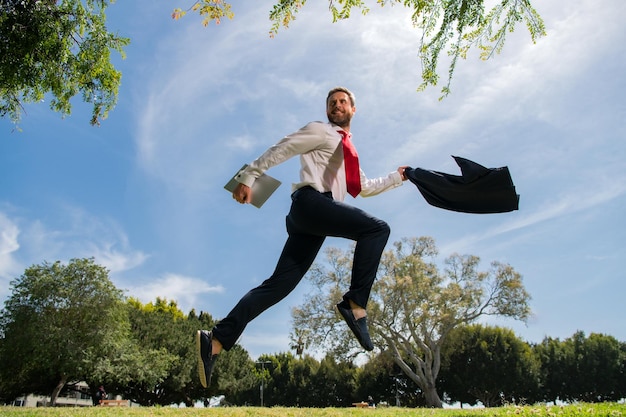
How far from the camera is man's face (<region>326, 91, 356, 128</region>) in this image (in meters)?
3.71

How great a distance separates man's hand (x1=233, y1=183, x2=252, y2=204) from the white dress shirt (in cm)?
3

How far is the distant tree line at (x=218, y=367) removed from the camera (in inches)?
1143

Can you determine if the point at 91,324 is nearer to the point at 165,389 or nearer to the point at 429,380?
the point at 165,389

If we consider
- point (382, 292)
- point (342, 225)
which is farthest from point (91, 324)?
point (342, 225)

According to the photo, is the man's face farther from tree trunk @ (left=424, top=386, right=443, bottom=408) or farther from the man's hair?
tree trunk @ (left=424, top=386, right=443, bottom=408)

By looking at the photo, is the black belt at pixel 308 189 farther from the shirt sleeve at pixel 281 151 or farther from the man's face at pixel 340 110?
the man's face at pixel 340 110

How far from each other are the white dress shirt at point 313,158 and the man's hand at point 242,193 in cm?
3

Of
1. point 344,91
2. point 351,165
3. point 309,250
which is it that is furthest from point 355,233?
point 344,91

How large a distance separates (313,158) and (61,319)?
101 feet

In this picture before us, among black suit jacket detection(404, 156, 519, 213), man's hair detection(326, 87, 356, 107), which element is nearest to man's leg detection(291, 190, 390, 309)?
black suit jacket detection(404, 156, 519, 213)

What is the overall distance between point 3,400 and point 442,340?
3408cm

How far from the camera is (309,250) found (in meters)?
3.47

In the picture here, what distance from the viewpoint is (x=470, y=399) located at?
132 feet

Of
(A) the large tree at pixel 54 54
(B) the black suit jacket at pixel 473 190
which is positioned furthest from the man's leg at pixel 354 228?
(A) the large tree at pixel 54 54
